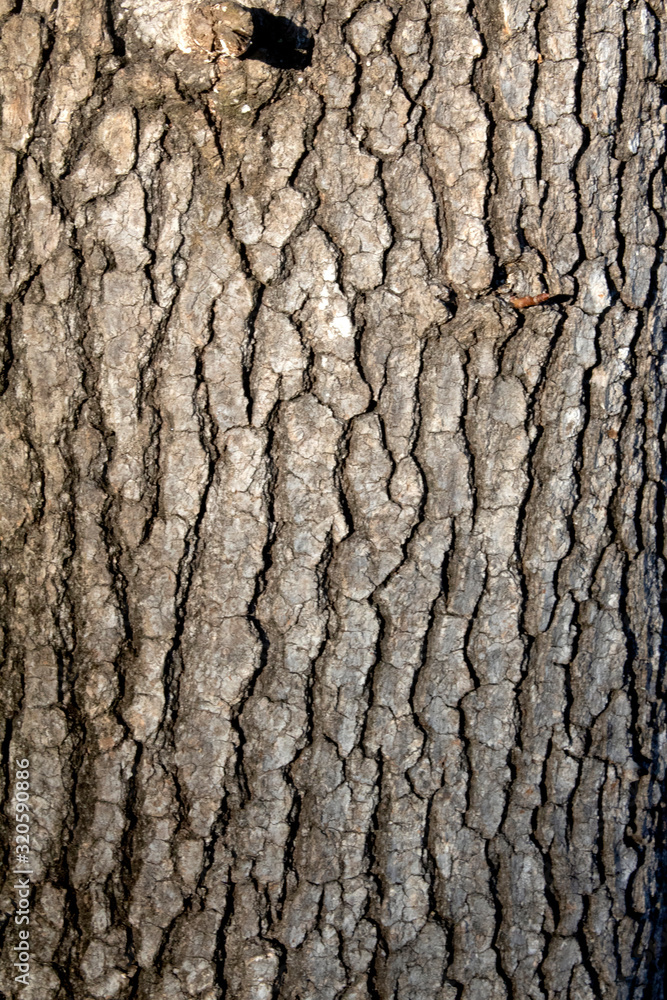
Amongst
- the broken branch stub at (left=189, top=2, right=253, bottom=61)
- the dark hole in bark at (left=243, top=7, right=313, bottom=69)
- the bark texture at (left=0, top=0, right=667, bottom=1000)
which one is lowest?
the bark texture at (left=0, top=0, right=667, bottom=1000)

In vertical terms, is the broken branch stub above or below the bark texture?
above

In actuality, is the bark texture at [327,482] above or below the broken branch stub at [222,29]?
below

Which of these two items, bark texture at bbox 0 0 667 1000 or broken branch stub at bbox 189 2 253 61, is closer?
broken branch stub at bbox 189 2 253 61

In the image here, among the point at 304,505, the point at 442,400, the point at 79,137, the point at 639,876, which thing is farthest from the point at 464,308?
the point at 639,876

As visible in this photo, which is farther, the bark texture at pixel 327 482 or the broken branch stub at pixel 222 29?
the bark texture at pixel 327 482

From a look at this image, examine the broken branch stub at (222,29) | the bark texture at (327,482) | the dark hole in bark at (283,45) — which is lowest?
the bark texture at (327,482)

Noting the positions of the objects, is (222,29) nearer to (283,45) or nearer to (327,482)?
(283,45)

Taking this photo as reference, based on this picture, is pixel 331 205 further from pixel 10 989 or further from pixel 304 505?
pixel 10 989
